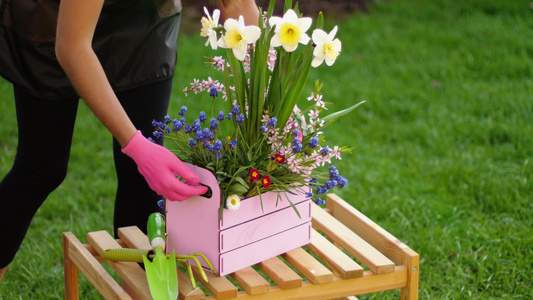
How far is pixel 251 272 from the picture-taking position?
162 centimetres

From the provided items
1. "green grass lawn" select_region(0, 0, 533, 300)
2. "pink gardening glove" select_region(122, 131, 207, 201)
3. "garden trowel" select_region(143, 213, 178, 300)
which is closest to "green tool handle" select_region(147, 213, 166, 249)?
"garden trowel" select_region(143, 213, 178, 300)

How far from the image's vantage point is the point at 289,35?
149cm

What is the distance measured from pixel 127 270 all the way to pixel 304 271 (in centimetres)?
38

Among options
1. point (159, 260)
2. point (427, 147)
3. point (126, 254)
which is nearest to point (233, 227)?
point (159, 260)

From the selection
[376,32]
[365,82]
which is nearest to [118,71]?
[365,82]

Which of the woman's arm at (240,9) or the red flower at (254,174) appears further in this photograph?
the woman's arm at (240,9)

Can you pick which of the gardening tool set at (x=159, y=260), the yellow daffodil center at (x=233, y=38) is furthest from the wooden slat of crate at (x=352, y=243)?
the yellow daffodil center at (x=233, y=38)

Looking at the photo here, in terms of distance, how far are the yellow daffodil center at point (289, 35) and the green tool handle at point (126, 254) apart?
1.73 ft

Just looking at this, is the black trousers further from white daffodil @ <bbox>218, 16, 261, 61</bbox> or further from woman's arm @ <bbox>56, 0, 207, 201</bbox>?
white daffodil @ <bbox>218, 16, 261, 61</bbox>

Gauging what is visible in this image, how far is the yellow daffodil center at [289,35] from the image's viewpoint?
1.48m

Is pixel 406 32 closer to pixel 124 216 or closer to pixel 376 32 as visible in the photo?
pixel 376 32

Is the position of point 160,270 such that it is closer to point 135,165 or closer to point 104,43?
point 135,165

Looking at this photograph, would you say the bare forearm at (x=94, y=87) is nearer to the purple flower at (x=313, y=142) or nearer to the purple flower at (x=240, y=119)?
the purple flower at (x=240, y=119)

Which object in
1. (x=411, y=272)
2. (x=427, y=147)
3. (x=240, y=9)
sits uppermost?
(x=240, y=9)
